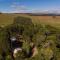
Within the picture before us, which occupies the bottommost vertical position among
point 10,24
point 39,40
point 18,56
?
point 18,56

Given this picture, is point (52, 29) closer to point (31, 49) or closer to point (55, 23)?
point (55, 23)

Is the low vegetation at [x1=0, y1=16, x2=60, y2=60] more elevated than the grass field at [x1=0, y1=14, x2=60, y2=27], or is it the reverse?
the grass field at [x1=0, y1=14, x2=60, y2=27]

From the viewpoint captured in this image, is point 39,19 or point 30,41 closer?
point 30,41

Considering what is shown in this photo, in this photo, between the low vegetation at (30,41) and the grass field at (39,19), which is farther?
the grass field at (39,19)

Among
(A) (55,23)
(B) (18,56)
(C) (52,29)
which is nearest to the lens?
(B) (18,56)

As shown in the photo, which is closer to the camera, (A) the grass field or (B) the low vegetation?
(B) the low vegetation

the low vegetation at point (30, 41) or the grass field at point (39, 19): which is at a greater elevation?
the grass field at point (39, 19)

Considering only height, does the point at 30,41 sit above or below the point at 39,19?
below

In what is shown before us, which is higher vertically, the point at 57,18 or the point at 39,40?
the point at 57,18

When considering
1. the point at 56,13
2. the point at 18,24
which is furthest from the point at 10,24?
the point at 56,13

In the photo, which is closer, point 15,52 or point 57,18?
point 15,52

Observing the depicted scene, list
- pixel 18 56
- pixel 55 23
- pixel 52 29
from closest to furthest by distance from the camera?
pixel 18 56, pixel 52 29, pixel 55 23
